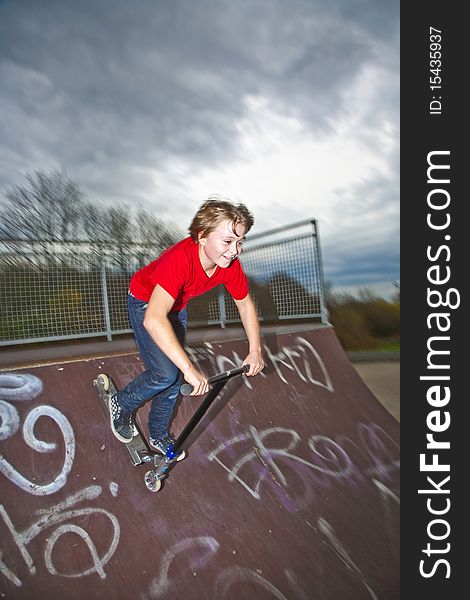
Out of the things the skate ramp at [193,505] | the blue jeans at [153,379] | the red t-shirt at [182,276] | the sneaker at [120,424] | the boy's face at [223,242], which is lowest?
the skate ramp at [193,505]

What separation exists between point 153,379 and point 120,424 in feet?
1.82

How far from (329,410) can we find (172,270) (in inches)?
119

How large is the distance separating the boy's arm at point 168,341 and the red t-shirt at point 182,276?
0.11 m

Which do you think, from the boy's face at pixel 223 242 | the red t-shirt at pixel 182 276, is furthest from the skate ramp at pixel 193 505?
the boy's face at pixel 223 242

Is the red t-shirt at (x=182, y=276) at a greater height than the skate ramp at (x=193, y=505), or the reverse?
the red t-shirt at (x=182, y=276)

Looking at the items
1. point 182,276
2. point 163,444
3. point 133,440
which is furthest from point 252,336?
point 133,440

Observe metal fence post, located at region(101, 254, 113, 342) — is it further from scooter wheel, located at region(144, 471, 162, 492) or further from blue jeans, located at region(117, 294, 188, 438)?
scooter wheel, located at region(144, 471, 162, 492)

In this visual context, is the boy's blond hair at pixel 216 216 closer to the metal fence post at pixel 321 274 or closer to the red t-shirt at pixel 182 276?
the red t-shirt at pixel 182 276

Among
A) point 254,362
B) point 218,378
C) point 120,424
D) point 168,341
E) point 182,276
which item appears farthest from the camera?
Result: point 120,424

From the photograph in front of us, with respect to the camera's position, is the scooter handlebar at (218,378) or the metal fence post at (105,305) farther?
the metal fence post at (105,305)

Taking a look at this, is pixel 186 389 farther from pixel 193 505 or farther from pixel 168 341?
pixel 193 505

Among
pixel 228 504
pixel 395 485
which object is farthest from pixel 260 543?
pixel 395 485

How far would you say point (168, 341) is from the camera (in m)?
2.14

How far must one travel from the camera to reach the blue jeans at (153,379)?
2680mm
